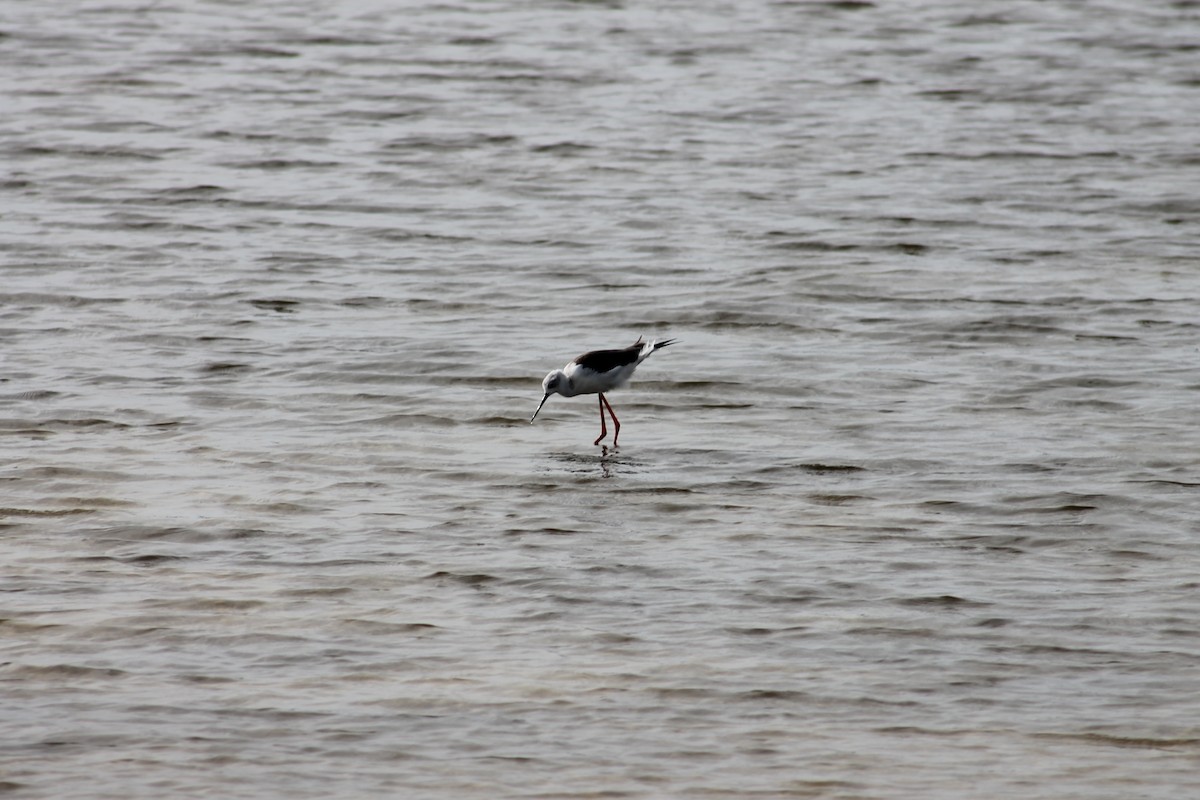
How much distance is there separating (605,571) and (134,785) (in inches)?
120

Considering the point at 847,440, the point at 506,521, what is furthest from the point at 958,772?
the point at 847,440

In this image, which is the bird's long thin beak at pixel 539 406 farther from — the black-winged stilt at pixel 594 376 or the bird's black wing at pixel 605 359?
the bird's black wing at pixel 605 359

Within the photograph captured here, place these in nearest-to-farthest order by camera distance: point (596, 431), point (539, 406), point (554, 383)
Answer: point (539, 406)
point (554, 383)
point (596, 431)

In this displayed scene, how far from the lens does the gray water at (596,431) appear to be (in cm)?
763

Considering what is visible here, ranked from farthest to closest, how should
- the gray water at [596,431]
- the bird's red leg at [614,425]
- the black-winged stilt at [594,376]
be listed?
1. the bird's red leg at [614,425]
2. the black-winged stilt at [594,376]
3. the gray water at [596,431]

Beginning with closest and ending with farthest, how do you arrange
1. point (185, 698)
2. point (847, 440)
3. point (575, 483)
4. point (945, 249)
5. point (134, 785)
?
point (134, 785), point (185, 698), point (575, 483), point (847, 440), point (945, 249)

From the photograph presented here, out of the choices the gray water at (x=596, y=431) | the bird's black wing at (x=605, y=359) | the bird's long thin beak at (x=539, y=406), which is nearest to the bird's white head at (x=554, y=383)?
the bird's long thin beak at (x=539, y=406)

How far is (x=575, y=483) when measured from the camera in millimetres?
11047

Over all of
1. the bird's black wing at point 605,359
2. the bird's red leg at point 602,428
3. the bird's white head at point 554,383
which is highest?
the bird's black wing at point 605,359

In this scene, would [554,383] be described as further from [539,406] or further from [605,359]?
[605,359]

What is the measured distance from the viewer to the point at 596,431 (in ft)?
40.5

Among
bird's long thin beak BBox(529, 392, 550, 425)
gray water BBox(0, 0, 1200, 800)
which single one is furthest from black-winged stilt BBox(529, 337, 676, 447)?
gray water BBox(0, 0, 1200, 800)

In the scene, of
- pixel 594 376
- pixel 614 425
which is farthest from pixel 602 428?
pixel 594 376

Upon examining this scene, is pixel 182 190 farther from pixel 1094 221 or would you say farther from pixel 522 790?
pixel 522 790
